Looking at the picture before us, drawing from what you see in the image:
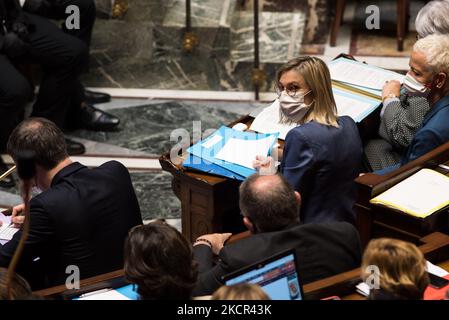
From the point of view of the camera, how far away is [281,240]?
3.15 meters

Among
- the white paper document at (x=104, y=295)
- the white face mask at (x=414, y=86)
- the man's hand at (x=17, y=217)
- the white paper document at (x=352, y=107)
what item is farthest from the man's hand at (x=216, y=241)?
the white face mask at (x=414, y=86)

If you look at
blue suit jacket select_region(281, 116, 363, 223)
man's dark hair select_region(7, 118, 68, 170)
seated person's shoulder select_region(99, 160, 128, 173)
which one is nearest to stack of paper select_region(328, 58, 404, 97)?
blue suit jacket select_region(281, 116, 363, 223)

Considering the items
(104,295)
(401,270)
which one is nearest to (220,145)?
(104,295)

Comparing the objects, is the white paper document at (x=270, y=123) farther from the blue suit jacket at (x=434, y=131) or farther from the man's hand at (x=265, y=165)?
the blue suit jacket at (x=434, y=131)

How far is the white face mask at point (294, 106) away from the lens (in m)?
4.05

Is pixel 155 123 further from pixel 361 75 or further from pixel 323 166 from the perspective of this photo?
pixel 323 166

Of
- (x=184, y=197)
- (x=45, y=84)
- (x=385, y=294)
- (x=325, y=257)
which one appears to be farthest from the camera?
(x=45, y=84)

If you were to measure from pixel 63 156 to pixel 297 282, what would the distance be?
4.12 ft

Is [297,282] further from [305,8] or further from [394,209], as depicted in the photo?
[305,8]

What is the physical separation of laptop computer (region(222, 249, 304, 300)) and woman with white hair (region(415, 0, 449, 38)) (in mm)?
2359

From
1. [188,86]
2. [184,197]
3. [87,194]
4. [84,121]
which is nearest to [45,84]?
[84,121]

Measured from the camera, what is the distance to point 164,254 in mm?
2918

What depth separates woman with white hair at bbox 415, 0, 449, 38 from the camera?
483cm

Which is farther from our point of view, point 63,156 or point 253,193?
point 63,156
